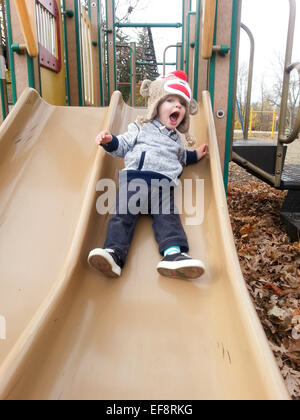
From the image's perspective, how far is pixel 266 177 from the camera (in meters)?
3.57

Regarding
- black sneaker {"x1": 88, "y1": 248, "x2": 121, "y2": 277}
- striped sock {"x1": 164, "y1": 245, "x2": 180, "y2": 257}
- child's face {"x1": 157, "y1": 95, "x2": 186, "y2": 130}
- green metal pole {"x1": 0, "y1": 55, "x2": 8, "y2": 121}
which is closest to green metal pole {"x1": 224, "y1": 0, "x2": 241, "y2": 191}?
child's face {"x1": 157, "y1": 95, "x2": 186, "y2": 130}

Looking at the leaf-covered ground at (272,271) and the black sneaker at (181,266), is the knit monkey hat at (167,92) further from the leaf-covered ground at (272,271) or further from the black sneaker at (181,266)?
the leaf-covered ground at (272,271)

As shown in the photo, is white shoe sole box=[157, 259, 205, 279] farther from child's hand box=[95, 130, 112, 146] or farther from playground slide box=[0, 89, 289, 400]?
child's hand box=[95, 130, 112, 146]

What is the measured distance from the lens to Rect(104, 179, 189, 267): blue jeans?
182cm

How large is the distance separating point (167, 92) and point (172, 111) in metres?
0.13

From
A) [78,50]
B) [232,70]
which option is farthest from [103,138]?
[78,50]

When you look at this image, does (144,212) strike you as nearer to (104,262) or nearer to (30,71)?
(104,262)

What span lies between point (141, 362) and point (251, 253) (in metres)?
2.23

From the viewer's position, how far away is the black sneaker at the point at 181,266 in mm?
1585

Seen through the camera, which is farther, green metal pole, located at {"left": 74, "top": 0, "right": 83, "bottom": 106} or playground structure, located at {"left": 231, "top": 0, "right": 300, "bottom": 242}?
green metal pole, located at {"left": 74, "top": 0, "right": 83, "bottom": 106}

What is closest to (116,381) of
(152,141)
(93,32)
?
(152,141)

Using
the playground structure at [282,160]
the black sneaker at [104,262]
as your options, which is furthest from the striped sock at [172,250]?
the playground structure at [282,160]

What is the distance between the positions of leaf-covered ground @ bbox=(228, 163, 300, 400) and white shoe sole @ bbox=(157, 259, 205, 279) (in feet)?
2.50

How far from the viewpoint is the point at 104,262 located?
1.62 metres
